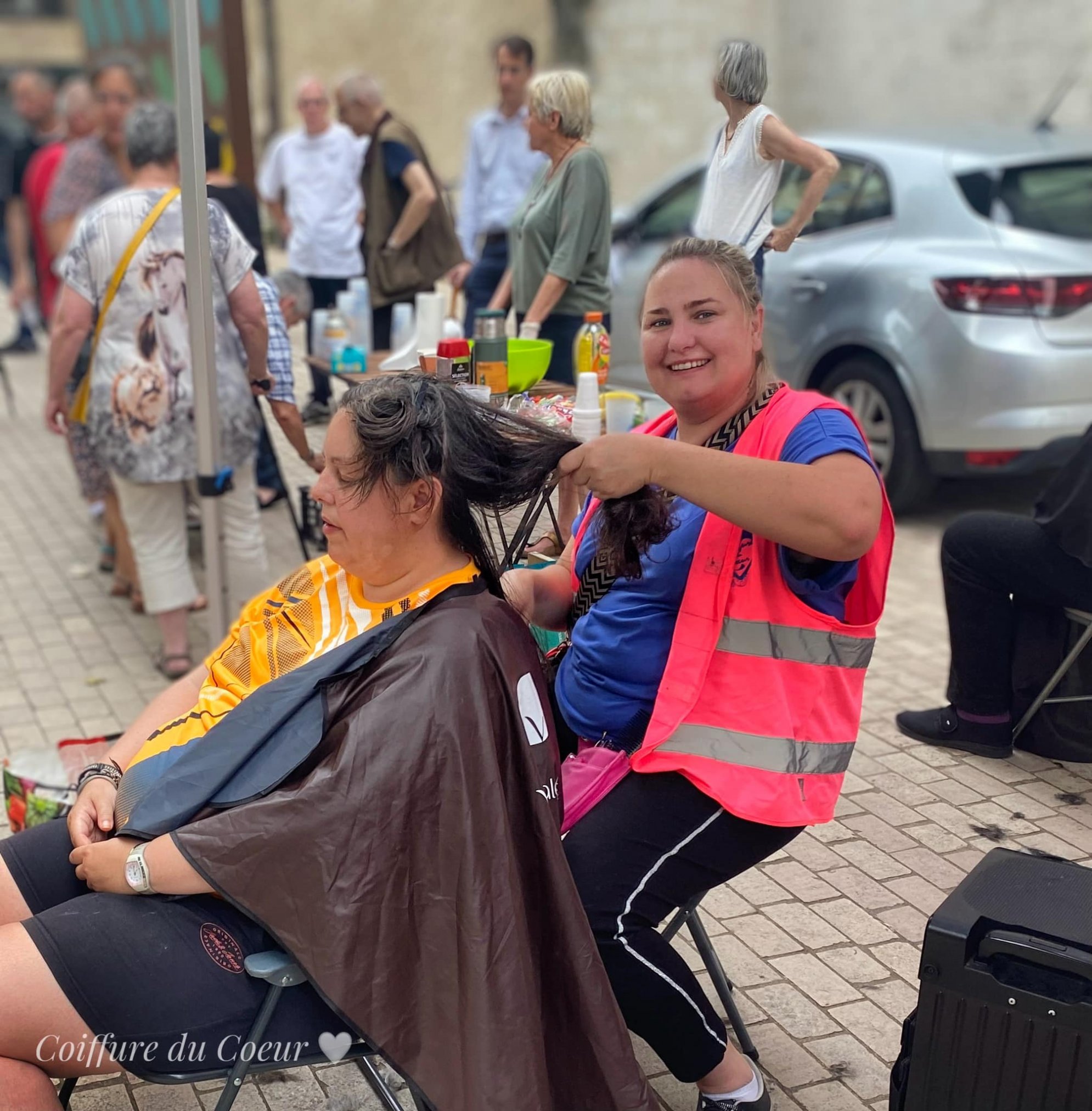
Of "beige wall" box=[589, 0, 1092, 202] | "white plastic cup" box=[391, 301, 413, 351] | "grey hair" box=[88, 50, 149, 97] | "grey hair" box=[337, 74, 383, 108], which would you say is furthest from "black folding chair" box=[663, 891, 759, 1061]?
"beige wall" box=[589, 0, 1092, 202]

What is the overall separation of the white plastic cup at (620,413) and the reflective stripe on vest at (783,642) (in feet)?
4.33

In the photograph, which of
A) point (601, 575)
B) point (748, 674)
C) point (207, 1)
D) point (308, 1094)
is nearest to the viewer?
point (748, 674)

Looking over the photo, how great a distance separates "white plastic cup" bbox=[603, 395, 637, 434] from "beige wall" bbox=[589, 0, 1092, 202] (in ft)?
27.4

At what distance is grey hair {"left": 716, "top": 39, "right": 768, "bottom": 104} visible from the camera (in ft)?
10.4

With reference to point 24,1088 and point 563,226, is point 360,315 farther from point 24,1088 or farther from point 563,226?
point 24,1088

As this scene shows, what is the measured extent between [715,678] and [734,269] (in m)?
0.68

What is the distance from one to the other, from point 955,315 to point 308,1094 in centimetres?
425

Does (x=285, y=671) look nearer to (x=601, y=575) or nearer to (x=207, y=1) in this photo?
(x=601, y=575)

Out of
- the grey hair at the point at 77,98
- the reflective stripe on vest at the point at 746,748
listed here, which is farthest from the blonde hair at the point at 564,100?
the grey hair at the point at 77,98

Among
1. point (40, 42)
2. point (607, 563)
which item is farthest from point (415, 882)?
point (40, 42)

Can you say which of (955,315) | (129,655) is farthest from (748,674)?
(955,315)

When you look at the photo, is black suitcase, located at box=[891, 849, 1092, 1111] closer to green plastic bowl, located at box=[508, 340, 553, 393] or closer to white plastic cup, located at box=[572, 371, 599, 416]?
white plastic cup, located at box=[572, 371, 599, 416]

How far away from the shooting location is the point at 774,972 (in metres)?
2.97

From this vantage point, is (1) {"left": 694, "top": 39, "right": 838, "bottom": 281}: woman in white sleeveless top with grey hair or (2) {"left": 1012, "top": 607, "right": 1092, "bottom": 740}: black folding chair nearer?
(1) {"left": 694, "top": 39, "right": 838, "bottom": 281}: woman in white sleeveless top with grey hair
